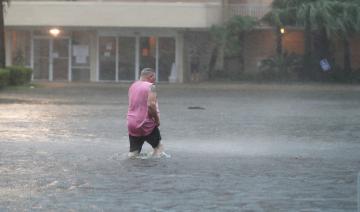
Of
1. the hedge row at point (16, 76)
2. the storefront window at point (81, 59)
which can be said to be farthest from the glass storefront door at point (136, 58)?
the hedge row at point (16, 76)

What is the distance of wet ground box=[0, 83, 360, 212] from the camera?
958 cm

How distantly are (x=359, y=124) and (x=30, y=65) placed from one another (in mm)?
25760

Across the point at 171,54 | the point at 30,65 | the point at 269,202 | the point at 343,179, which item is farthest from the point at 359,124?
the point at 30,65

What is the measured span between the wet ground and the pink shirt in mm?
523

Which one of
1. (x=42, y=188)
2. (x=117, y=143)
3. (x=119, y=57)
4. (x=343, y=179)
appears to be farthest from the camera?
(x=119, y=57)

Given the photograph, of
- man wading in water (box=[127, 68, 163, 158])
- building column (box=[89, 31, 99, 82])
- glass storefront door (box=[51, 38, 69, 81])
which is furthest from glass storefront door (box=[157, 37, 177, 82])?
man wading in water (box=[127, 68, 163, 158])

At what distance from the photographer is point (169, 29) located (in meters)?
40.9

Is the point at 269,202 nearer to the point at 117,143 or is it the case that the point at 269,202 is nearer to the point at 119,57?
the point at 117,143

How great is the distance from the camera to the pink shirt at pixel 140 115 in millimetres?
13297

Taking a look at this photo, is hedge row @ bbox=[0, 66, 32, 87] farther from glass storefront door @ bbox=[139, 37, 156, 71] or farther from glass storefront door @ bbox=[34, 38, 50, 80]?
glass storefront door @ bbox=[139, 37, 156, 71]

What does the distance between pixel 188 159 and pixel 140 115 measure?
1081 mm

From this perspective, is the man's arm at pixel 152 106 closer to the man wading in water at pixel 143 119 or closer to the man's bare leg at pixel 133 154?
the man wading in water at pixel 143 119

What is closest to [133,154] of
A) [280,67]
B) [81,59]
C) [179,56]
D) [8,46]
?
[280,67]

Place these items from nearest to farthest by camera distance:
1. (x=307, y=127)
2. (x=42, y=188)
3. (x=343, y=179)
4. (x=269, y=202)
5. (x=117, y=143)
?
(x=269, y=202) → (x=42, y=188) → (x=343, y=179) → (x=117, y=143) → (x=307, y=127)
